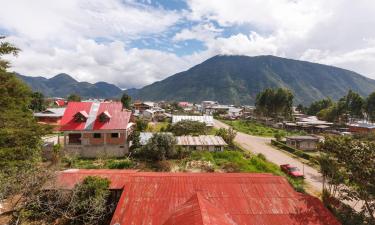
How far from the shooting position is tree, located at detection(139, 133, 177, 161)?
98.5ft

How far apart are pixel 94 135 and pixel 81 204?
62.9 ft

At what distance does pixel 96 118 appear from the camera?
34.5m

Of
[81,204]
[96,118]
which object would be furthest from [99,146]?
[81,204]

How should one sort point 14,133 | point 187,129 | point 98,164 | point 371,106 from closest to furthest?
point 14,133
point 98,164
point 187,129
point 371,106

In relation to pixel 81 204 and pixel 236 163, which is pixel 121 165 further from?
pixel 236 163

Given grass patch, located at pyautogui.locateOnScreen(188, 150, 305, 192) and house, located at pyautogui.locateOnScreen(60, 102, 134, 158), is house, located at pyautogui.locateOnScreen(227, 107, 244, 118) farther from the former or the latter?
house, located at pyautogui.locateOnScreen(60, 102, 134, 158)

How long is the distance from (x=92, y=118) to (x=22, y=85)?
1151 centimetres

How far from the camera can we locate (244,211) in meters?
14.1

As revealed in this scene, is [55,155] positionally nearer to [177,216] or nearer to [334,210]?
[177,216]

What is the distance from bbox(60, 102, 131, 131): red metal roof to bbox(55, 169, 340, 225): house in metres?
16.5

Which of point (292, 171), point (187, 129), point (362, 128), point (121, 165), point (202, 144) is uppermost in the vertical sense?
point (187, 129)

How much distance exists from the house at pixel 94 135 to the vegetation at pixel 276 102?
208 ft

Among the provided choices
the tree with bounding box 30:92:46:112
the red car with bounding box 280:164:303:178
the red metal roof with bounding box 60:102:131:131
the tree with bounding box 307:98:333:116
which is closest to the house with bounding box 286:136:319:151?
the red car with bounding box 280:164:303:178

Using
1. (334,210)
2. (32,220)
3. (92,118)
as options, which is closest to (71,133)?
(92,118)
